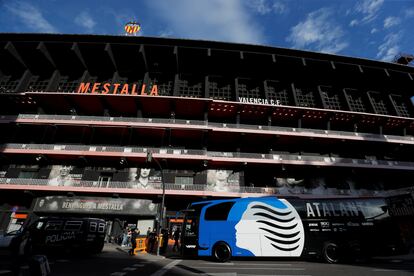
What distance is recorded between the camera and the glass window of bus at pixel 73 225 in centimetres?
1240

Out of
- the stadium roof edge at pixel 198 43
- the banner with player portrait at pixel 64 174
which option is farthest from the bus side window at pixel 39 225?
the stadium roof edge at pixel 198 43

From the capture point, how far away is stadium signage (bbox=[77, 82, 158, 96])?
2600cm

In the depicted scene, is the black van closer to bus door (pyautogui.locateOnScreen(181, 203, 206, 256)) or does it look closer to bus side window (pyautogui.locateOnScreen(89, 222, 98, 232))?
bus side window (pyautogui.locateOnScreen(89, 222, 98, 232))

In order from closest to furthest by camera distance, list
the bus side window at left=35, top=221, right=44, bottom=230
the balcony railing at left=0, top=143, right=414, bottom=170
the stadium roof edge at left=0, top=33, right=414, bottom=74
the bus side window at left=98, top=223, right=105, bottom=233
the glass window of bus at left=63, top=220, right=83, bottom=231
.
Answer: the bus side window at left=35, top=221, right=44, bottom=230 → the glass window of bus at left=63, top=220, right=83, bottom=231 → the bus side window at left=98, top=223, right=105, bottom=233 → the balcony railing at left=0, top=143, right=414, bottom=170 → the stadium roof edge at left=0, top=33, right=414, bottom=74

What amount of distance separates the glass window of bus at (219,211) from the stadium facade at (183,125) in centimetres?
883

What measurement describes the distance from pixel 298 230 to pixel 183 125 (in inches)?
609

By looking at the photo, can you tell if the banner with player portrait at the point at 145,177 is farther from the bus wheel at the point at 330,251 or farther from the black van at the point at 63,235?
the bus wheel at the point at 330,251

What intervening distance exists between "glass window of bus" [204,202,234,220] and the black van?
7.20m

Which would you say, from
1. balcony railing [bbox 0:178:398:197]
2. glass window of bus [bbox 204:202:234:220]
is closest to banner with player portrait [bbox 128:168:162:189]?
balcony railing [bbox 0:178:398:197]

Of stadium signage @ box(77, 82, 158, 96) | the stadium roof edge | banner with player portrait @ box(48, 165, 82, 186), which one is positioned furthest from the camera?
the stadium roof edge

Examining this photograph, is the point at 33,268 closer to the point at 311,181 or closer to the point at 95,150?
the point at 95,150

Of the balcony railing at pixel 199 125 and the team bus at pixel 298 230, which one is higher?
the balcony railing at pixel 199 125

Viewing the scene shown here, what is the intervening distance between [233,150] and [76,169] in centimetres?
1759

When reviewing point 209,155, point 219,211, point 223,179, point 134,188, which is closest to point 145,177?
point 134,188
